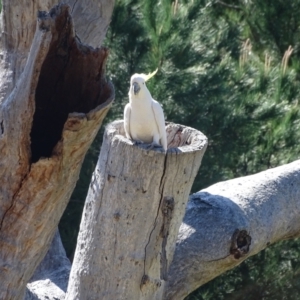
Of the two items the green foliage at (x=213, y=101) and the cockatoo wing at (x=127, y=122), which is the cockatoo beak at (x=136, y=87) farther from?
the green foliage at (x=213, y=101)

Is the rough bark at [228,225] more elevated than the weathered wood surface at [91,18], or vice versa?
the weathered wood surface at [91,18]

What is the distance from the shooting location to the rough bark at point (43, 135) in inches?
72.7

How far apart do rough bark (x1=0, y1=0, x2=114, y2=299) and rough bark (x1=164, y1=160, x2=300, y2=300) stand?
1.60 ft

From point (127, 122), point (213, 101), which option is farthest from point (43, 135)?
point (213, 101)

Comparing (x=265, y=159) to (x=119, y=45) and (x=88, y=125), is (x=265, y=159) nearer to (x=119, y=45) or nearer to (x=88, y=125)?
(x=119, y=45)

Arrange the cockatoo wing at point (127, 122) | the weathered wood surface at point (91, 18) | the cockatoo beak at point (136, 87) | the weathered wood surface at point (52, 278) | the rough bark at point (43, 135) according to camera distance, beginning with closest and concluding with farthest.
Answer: the rough bark at point (43, 135) → the cockatoo wing at point (127, 122) → the cockatoo beak at point (136, 87) → the weathered wood surface at point (52, 278) → the weathered wood surface at point (91, 18)

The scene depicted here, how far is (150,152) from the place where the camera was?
1862mm

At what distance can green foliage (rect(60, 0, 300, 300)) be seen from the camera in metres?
3.96

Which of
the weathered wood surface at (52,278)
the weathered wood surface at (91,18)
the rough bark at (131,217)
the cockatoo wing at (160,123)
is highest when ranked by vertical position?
the weathered wood surface at (91,18)

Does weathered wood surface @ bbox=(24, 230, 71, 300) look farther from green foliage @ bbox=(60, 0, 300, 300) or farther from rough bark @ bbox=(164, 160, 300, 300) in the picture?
green foliage @ bbox=(60, 0, 300, 300)

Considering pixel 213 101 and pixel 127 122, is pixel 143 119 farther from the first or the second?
pixel 213 101

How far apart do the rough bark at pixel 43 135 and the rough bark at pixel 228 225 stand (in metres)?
0.49

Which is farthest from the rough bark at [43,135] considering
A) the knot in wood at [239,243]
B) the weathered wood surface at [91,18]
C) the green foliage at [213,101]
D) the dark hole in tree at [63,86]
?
the green foliage at [213,101]

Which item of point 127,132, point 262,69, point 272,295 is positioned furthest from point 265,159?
point 127,132
